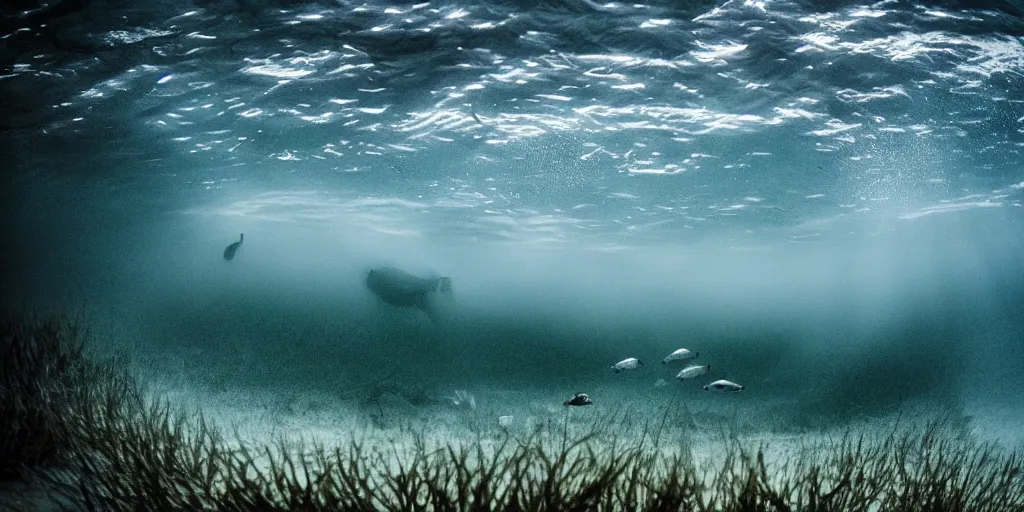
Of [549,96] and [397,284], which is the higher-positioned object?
[549,96]

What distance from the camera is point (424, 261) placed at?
78.8 metres

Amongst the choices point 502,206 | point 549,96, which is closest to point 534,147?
point 549,96

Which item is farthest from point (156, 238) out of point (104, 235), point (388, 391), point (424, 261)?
point (388, 391)

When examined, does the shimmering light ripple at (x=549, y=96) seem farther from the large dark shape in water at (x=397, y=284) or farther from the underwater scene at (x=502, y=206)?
the large dark shape in water at (x=397, y=284)

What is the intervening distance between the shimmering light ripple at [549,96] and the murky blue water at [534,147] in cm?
9

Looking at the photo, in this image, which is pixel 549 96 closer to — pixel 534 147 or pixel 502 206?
pixel 534 147

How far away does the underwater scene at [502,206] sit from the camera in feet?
18.4

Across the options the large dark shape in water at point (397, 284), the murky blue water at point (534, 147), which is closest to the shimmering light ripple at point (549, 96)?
the murky blue water at point (534, 147)

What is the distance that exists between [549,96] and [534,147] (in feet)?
15.8

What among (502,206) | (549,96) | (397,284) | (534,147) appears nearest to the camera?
(549,96)

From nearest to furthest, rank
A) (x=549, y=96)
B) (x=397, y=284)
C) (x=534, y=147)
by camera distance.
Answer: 1. (x=549, y=96)
2. (x=534, y=147)
3. (x=397, y=284)

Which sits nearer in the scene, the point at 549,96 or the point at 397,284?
the point at 549,96

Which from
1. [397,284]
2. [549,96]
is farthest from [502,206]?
[549,96]

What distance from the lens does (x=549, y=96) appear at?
43.9 ft
